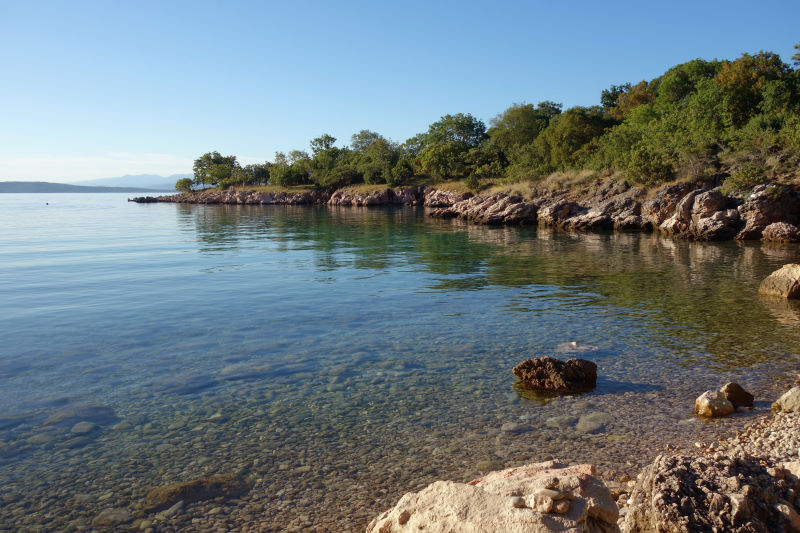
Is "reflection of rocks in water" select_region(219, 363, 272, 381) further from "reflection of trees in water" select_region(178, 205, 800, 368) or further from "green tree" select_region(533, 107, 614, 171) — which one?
"green tree" select_region(533, 107, 614, 171)

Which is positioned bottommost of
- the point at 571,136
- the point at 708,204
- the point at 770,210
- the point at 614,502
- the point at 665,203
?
the point at 614,502

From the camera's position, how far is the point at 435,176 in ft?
354

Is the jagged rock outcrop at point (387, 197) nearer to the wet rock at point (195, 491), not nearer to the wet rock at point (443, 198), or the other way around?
the wet rock at point (443, 198)

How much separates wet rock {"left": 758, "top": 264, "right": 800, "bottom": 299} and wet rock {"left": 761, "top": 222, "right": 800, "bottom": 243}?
1809 centimetres

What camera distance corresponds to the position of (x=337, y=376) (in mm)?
10375

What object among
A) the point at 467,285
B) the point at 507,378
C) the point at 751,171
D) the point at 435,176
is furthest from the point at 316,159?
the point at 507,378

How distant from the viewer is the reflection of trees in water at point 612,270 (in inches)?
531

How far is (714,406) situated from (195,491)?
7.81 m

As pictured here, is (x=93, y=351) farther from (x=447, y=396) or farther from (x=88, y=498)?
(x=447, y=396)

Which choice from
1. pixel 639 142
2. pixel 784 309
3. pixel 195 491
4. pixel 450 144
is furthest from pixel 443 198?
pixel 195 491

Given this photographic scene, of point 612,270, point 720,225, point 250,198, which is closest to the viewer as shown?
point 612,270

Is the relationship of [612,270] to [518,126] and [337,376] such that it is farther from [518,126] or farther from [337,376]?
[518,126]

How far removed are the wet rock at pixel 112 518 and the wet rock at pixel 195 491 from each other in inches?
8.0

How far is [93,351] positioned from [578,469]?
1179 centimetres
